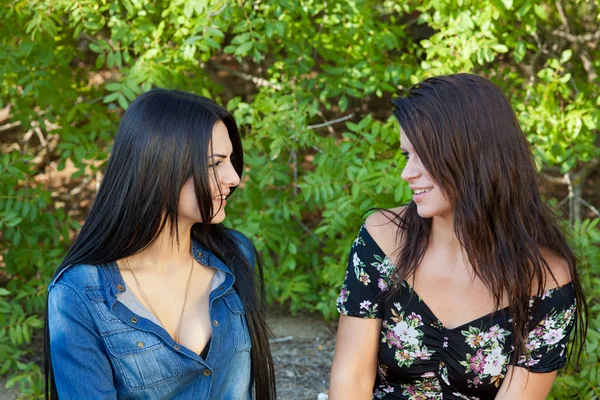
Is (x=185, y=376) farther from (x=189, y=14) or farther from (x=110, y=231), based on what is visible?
(x=189, y=14)

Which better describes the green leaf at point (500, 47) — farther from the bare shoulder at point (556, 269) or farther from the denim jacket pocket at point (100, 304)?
the denim jacket pocket at point (100, 304)

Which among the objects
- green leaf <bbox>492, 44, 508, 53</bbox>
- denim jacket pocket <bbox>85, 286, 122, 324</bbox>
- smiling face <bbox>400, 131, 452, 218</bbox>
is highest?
green leaf <bbox>492, 44, 508, 53</bbox>

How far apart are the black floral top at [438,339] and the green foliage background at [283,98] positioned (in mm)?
830

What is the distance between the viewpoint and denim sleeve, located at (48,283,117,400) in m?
2.04

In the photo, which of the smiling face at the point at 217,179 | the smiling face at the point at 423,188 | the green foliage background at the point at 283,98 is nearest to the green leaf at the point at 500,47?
the green foliage background at the point at 283,98

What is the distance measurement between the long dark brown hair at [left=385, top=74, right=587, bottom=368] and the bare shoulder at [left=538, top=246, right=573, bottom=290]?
13mm

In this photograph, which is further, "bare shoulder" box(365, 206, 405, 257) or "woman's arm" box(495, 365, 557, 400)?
"bare shoulder" box(365, 206, 405, 257)

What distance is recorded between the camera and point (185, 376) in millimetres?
2215

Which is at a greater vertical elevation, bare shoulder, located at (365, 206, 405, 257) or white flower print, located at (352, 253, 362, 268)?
bare shoulder, located at (365, 206, 405, 257)

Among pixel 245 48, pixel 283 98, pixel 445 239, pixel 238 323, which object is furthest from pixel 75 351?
pixel 283 98

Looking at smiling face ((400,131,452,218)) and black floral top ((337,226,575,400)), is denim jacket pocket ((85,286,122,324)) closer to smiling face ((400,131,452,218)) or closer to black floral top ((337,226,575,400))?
Answer: black floral top ((337,226,575,400))

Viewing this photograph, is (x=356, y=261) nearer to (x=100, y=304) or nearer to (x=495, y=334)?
(x=495, y=334)

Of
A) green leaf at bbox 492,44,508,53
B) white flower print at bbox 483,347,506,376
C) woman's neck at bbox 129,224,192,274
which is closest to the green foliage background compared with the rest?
green leaf at bbox 492,44,508,53

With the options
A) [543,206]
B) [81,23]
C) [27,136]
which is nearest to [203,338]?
[543,206]
